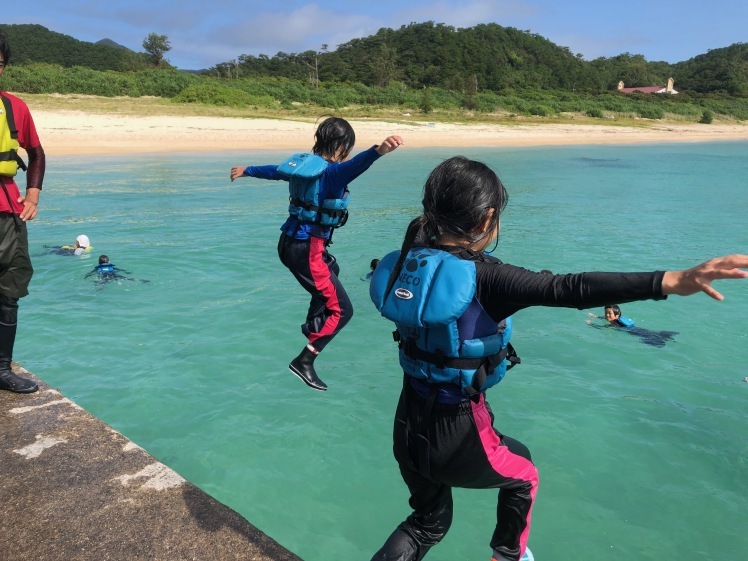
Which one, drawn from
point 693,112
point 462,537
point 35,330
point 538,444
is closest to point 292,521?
point 462,537

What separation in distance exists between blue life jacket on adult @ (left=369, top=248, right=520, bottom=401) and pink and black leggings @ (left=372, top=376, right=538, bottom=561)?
0.13 m

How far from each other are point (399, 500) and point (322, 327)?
144cm

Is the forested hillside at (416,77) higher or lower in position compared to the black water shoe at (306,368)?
higher

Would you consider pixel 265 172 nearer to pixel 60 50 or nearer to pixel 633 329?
pixel 633 329

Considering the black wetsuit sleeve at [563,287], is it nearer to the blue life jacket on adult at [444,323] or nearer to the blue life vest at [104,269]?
the blue life jacket on adult at [444,323]

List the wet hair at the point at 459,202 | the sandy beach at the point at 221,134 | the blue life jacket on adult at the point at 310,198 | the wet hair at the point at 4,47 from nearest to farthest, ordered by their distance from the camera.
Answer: the wet hair at the point at 459,202 → the wet hair at the point at 4,47 → the blue life jacket on adult at the point at 310,198 → the sandy beach at the point at 221,134

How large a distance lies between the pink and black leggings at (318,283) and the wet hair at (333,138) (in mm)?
689

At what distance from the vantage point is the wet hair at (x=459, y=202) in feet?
7.81

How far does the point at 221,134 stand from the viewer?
32.6m

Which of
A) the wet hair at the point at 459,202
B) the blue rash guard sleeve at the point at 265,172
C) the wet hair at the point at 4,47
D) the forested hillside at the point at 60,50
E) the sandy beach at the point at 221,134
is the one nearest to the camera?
the wet hair at the point at 459,202

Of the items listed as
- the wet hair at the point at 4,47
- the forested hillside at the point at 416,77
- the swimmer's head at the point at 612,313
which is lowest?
the swimmer's head at the point at 612,313

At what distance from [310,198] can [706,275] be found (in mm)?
3129

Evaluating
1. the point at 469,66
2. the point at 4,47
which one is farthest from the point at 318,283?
the point at 469,66

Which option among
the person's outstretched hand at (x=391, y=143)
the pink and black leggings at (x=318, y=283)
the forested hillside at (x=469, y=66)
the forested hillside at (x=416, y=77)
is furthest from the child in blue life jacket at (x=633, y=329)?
the forested hillside at (x=469, y=66)
